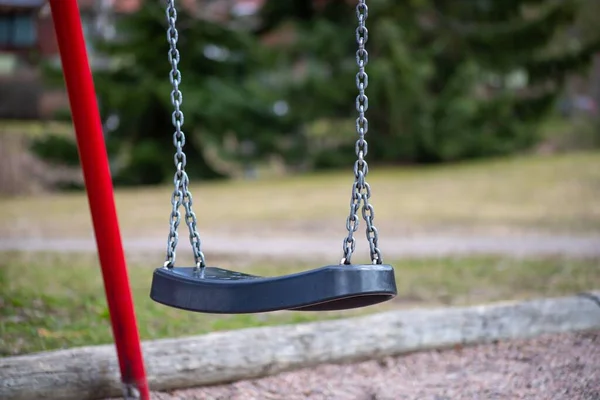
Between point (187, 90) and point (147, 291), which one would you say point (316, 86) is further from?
point (147, 291)

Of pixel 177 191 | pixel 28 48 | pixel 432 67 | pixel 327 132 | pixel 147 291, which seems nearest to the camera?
pixel 177 191

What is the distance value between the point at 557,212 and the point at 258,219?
357 cm

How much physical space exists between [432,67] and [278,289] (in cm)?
1405

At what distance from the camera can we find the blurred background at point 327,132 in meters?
10.0

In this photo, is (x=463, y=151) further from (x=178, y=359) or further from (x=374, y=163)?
(x=178, y=359)

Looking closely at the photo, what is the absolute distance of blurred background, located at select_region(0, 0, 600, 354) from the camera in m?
10.0

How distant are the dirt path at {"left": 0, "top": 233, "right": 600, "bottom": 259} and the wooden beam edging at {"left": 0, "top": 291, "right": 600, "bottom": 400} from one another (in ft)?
10.0

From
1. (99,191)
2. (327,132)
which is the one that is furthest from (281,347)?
(327,132)

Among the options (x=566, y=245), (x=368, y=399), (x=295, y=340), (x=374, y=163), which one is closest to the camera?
(x=368, y=399)

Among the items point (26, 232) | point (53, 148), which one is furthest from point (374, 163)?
point (26, 232)

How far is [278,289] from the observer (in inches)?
111

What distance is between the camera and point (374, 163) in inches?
666

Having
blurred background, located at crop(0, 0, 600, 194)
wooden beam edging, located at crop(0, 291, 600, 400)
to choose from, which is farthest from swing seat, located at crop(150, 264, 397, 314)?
blurred background, located at crop(0, 0, 600, 194)

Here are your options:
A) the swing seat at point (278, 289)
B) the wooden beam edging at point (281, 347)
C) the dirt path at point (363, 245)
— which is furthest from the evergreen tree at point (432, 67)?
the swing seat at point (278, 289)
